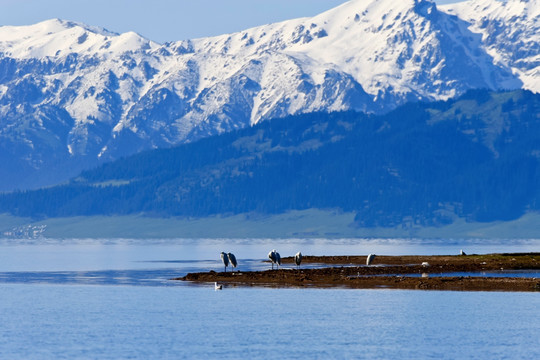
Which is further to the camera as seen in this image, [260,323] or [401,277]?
[401,277]

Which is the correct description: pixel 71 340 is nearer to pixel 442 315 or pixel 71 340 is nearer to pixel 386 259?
pixel 442 315

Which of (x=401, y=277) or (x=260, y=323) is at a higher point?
(x=401, y=277)

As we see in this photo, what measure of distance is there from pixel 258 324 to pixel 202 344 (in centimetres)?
930

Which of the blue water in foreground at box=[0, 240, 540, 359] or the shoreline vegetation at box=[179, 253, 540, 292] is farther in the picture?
the shoreline vegetation at box=[179, 253, 540, 292]

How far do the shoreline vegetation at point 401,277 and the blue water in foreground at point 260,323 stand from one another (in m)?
4.81

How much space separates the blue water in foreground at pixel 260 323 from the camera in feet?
236

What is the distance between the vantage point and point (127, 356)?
69812mm

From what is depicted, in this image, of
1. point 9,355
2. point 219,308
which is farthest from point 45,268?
point 9,355

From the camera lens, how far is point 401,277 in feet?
388

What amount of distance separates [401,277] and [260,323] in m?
36.6

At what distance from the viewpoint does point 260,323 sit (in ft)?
275

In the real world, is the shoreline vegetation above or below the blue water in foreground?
above

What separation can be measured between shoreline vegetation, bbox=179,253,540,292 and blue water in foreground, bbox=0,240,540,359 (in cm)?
481

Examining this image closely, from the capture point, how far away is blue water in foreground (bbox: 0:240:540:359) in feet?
236
